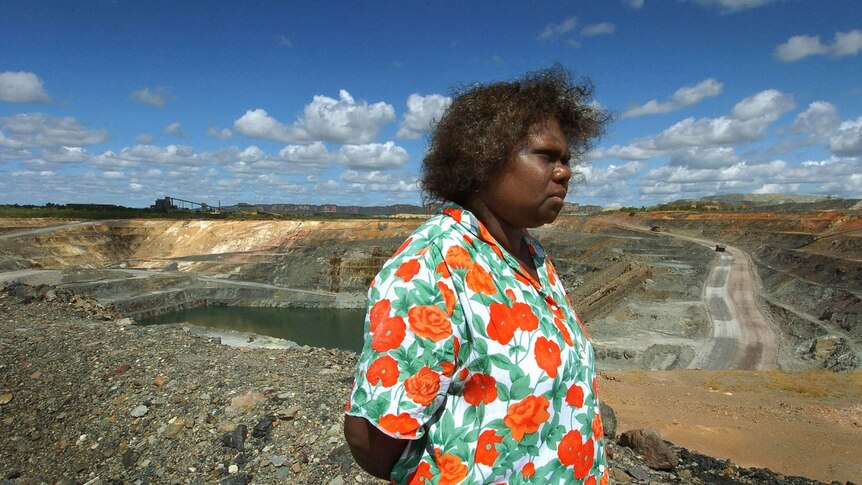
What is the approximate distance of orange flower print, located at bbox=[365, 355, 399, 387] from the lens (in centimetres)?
110

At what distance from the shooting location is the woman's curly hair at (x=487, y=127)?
1407 millimetres

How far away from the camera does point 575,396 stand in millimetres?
1363

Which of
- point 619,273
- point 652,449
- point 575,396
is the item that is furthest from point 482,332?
point 619,273

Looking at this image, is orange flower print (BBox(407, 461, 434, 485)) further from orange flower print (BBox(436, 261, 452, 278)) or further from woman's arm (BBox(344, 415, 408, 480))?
orange flower print (BBox(436, 261, 452, 278))

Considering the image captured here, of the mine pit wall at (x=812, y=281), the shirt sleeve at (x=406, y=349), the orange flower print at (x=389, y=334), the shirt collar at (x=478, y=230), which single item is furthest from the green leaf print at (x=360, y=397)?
the mine pit wall at (x=812, y=281)

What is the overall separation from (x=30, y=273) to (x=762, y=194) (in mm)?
192241

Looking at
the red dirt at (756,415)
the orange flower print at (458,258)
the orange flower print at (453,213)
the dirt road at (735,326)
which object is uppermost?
the orange flower print at (453,213)

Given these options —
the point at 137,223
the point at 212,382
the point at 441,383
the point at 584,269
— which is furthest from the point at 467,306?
the point at 137,223

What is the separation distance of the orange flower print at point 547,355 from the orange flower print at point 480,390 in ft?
0.44

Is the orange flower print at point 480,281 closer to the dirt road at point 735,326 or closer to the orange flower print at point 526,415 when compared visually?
the orange flower print at point 526,415

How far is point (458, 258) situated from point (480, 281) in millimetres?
79

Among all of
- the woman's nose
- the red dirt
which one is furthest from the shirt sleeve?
the red dirt

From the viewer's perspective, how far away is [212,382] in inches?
223

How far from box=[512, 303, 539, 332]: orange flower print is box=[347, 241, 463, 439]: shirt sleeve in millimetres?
180
